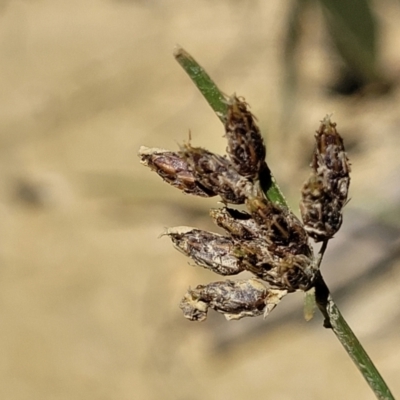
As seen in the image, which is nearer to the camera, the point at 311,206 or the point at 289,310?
the point at 311,206

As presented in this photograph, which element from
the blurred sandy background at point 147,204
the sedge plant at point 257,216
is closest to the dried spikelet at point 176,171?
the sedge plant at point 257,216

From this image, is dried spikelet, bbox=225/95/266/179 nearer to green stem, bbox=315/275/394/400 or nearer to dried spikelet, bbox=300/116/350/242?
dried spikelet, bbox=300/116/350/242

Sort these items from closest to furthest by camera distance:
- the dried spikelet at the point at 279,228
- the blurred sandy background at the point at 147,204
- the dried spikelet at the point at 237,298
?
the dried spikelet at the point at 279,228, the dried spikelet at the point at 237,298, the blurred sandy background at the point at 147,204

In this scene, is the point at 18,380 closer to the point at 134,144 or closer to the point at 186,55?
the point at 134,144

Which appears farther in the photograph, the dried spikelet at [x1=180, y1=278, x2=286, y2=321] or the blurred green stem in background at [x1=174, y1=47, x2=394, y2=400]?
the dried spikelet at [x1=180, y1=278, x2=286, y2=321]

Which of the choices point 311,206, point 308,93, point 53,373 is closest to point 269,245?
point 311,206

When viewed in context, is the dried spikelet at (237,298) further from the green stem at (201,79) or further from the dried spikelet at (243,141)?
the green stem at (201,79)

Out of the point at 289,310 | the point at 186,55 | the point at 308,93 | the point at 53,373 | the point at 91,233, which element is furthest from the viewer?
the point at 308,93

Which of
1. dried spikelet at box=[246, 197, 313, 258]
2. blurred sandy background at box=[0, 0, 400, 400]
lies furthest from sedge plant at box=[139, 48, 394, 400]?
blurred sandy background at box=[0, 0, 400, 400]
